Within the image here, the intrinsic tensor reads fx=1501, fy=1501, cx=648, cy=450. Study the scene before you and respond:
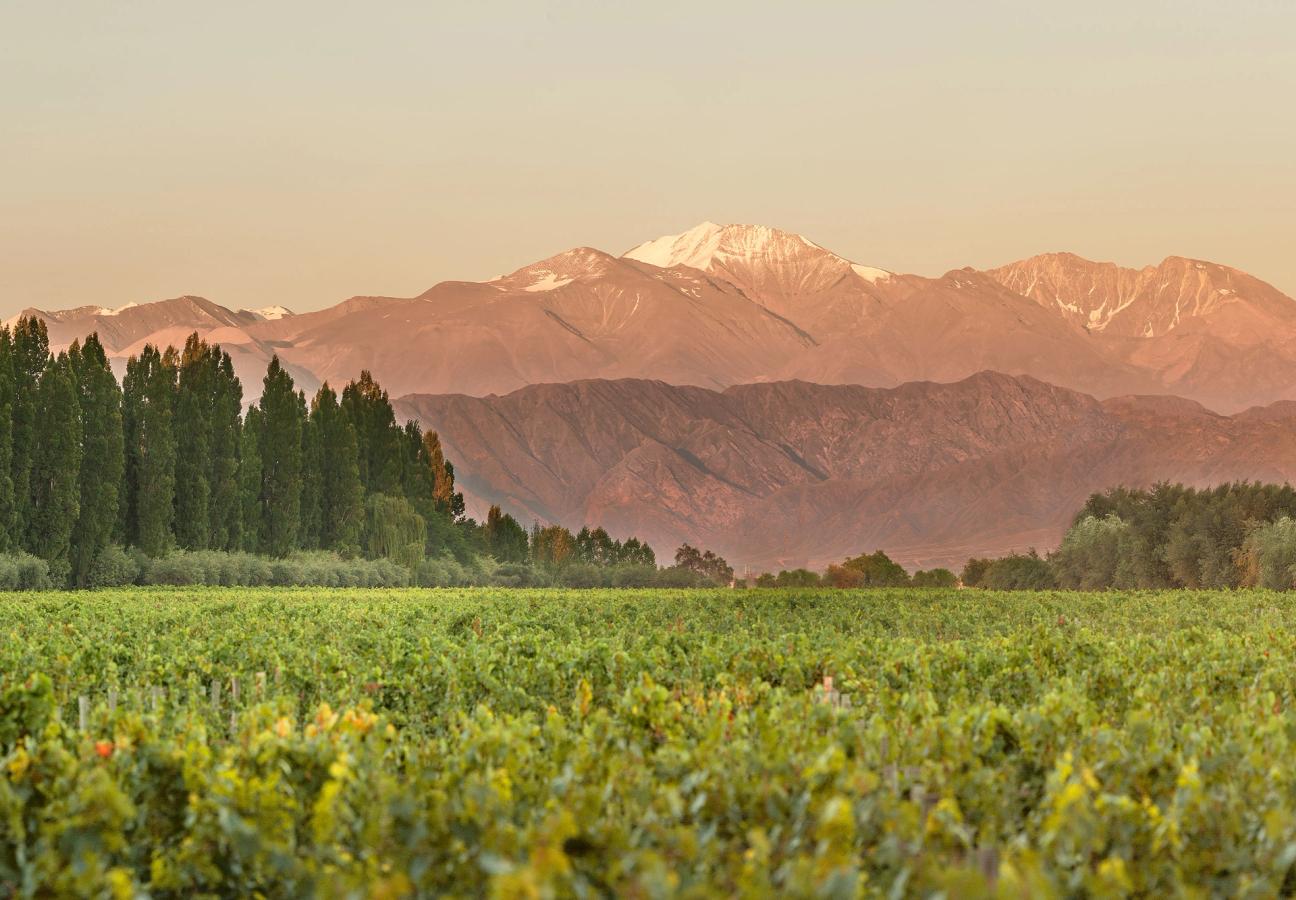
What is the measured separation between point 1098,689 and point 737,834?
11.4 meters

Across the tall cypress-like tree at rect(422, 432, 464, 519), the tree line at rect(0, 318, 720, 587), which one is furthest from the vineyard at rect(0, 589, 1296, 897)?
the tall cypress-like tree at rect(422, 432, 464, 519)

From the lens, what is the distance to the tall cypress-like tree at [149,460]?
203 ft

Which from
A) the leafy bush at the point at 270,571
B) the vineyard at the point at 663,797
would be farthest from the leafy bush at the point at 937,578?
the vineyard at the point at 663,797

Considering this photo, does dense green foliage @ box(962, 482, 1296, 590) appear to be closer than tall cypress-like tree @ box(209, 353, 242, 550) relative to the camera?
No

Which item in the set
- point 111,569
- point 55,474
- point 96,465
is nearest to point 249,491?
point 96,465

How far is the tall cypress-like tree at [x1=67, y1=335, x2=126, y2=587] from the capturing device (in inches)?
2245

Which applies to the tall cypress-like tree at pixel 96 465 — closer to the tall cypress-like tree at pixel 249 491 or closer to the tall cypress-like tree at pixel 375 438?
the tall cypress-like tree at pixel 249 491

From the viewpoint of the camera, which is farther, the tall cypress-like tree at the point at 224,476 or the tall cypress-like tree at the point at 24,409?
the tall cypress-like tree at the point at 224,476

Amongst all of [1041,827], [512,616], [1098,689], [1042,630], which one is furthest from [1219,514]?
[1041,827]

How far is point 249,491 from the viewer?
234 ft

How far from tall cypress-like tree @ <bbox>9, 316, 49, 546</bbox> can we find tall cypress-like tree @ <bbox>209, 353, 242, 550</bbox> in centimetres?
1015

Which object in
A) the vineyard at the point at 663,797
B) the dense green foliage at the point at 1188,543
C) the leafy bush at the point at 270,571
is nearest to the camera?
the vineyard at the point at 663,797

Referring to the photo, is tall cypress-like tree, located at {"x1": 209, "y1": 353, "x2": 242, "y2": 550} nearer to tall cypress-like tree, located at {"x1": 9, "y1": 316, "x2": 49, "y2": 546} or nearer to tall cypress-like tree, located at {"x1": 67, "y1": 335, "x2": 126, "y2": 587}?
tall cypress-like tree, located at {"x1": 67, "y1": 335, "x2": 126, "y2": 587}

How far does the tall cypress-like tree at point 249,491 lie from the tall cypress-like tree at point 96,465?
9.81 metres
